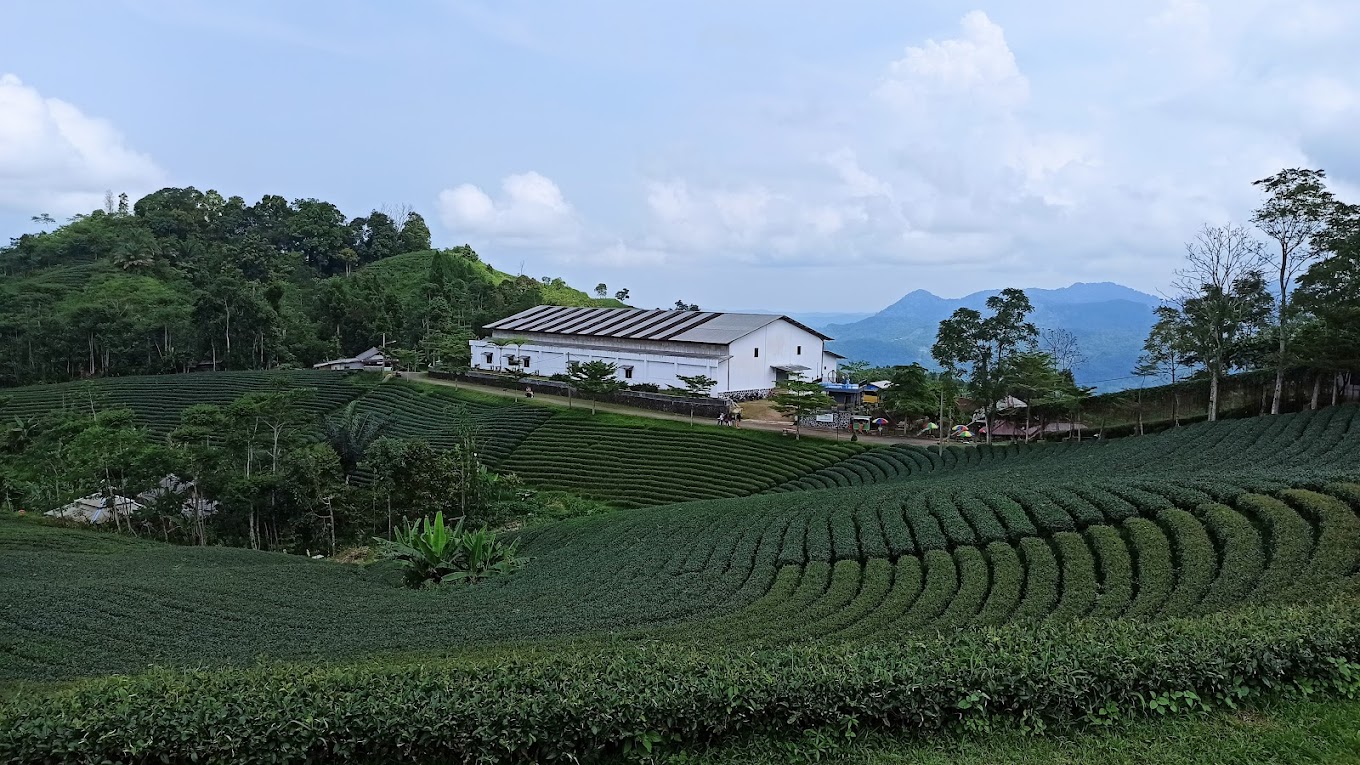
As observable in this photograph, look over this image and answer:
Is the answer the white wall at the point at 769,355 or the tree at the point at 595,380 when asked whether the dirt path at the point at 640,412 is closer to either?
the tree at the point at 595,380

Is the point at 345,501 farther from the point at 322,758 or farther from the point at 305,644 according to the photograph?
the point at 322,758

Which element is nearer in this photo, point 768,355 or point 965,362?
point 965,362

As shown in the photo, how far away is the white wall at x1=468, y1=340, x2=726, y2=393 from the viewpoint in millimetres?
46625

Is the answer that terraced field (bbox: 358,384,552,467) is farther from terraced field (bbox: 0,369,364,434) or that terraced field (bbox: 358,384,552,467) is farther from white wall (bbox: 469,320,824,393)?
white wall (bbox: 469,320,824,393)

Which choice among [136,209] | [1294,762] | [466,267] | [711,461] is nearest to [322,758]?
[1294,762]

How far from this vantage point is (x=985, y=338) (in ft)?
120

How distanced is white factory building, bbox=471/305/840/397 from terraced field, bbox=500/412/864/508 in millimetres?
9310

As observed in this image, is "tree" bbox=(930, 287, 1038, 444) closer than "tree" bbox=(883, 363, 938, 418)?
No

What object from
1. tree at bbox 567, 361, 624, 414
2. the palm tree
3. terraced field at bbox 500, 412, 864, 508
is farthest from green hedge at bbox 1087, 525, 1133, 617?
tree at bbox 567, 361, 624, 414

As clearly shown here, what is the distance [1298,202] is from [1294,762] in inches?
1186

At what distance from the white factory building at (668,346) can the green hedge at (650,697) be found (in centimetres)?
3860

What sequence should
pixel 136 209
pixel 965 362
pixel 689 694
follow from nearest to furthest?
pixel 689 694 < pixel 965 362 < pixel 136 209

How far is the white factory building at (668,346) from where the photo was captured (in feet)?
152

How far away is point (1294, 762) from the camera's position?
567 cm
